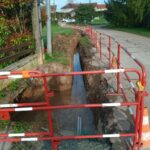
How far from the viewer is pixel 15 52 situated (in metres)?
14.6

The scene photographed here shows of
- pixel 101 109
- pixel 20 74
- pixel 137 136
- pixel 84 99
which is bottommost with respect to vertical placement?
pixel 84 99

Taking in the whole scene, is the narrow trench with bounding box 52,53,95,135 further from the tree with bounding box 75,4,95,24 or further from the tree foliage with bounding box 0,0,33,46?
the tree with bounding box 75,4,95,24

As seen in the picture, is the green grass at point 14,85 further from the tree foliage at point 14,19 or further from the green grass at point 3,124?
the green grass at point 3,124

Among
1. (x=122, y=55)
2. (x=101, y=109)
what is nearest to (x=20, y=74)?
(x=101, y=109)

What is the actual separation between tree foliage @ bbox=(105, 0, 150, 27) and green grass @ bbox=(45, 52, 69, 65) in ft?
90.4

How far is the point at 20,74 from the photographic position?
5.58 m

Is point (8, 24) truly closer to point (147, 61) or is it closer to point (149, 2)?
point (147, 61)

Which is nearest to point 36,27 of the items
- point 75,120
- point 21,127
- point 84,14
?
point 75,120

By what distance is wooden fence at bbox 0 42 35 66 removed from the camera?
1301 centimetres

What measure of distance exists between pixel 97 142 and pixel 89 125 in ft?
8.84

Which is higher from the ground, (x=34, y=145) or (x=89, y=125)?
(x=34, y=145)

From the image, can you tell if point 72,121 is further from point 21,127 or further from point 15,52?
point 15,52

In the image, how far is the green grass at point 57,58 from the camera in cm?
1697

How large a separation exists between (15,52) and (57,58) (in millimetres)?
3460
